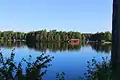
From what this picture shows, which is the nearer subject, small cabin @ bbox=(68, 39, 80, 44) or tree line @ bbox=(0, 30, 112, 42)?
tree line @ bbox=(0, 30, 112, 42)

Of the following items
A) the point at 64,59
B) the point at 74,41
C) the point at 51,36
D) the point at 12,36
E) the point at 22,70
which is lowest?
the point at 74,41

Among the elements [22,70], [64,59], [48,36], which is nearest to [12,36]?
[48,36]

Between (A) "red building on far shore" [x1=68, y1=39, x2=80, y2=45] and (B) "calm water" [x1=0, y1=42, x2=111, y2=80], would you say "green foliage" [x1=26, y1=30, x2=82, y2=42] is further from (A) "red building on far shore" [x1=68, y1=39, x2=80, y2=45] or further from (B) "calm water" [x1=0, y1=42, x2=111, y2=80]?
(B) "calm water" [x1=0, y1=42, x2=111, y2=80]

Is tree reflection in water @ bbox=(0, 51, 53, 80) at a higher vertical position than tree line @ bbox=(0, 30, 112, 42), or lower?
higher

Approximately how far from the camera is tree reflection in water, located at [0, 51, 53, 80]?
3592mm

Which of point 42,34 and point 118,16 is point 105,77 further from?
point 42,34

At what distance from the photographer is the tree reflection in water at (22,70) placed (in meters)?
3.59

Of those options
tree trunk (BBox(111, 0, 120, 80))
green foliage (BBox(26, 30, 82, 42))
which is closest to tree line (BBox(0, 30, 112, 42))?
green foliage (BBox(26, 30, 82, 42))

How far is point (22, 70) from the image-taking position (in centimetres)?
378

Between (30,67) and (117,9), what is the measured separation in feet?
4.96

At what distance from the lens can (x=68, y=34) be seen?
98.0 meters

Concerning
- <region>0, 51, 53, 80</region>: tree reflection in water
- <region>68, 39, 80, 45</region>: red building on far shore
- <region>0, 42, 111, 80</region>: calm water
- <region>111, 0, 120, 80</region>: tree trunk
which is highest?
<region>111, 0, 120, 80</region>: tree trunk

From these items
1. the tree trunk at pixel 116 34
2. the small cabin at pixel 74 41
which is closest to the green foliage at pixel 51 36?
the small cabin at pixel 74 41

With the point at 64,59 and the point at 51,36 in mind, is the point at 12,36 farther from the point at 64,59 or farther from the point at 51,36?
the point at 64,59
